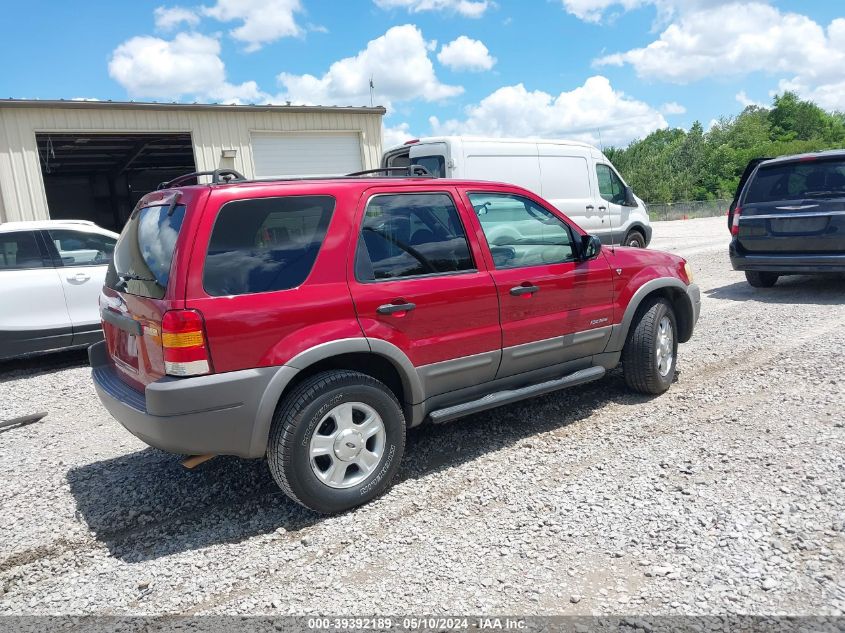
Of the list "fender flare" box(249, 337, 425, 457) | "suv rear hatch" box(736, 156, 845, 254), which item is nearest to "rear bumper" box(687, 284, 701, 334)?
"fender flare" box(249, 337, 425, 457)

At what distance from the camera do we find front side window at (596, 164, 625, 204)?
12.6 meters

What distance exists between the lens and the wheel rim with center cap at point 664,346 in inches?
207

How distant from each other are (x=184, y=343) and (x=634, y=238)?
39.5 feet

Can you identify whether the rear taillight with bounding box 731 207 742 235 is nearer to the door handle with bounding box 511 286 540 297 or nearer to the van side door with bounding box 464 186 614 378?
the van side door with bounding box 464 186 614 378

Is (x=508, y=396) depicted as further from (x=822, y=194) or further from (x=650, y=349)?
(x=822, y=194)

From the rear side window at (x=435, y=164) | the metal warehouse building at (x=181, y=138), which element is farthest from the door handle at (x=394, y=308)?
the metal warehouse building at (x=181, y=138)

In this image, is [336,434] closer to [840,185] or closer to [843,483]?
[843,483]

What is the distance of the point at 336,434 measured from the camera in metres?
3.57

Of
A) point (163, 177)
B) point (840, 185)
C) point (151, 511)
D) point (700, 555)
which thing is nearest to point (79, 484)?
point (151, 511)

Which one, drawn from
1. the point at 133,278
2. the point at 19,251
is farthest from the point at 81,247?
the point at 133,278

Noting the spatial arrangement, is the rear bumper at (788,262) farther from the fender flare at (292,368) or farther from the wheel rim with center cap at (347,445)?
the wheel rim with center cap at (347,445)

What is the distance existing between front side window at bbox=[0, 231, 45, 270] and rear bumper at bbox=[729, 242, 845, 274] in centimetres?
913

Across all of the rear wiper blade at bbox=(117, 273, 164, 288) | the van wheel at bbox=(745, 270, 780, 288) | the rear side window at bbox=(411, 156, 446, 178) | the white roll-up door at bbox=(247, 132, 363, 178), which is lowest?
the van wheel at bbox=(745, 270, 780, 288)

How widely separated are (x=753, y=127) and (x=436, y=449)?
84487 millimetres
